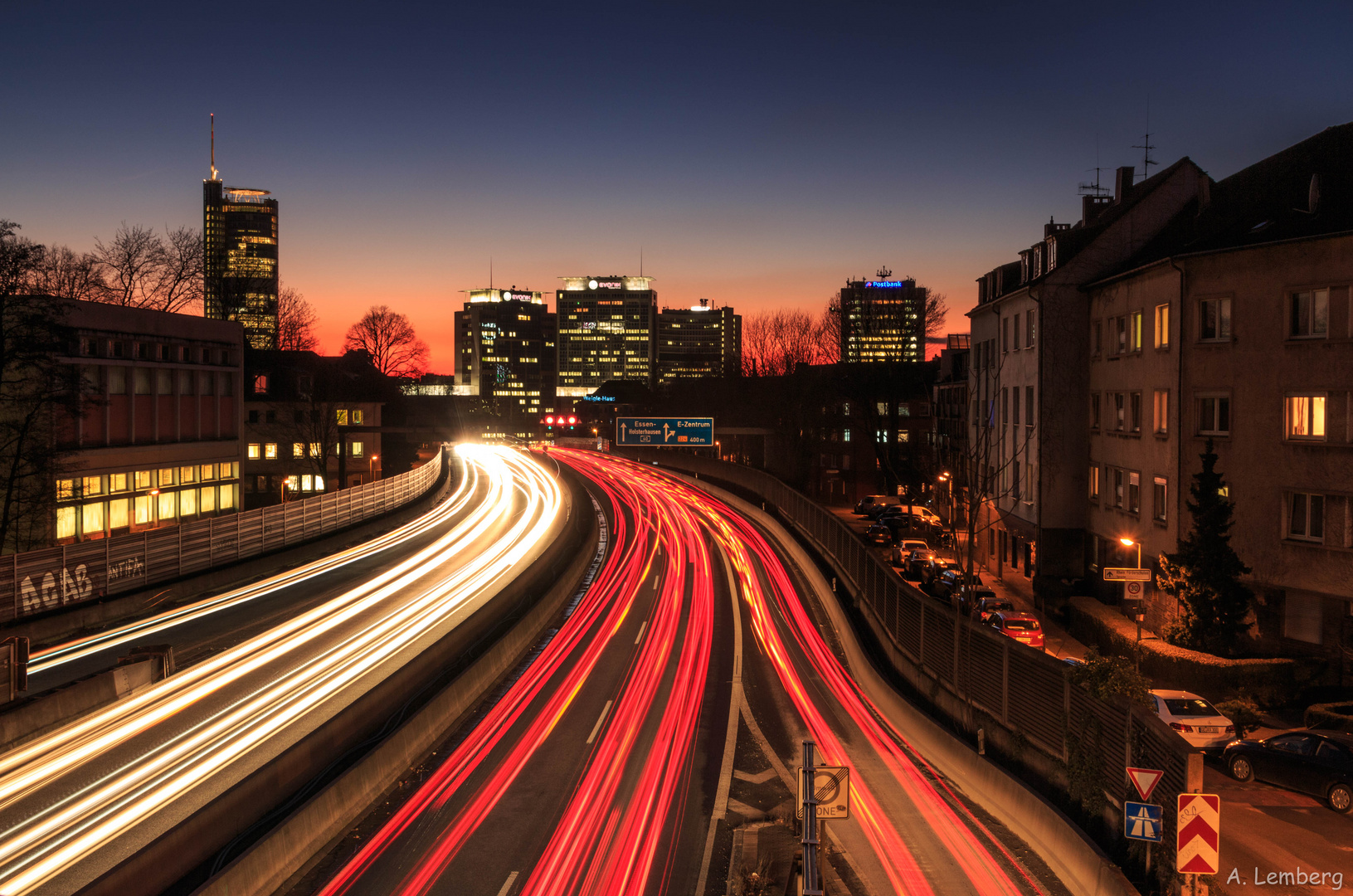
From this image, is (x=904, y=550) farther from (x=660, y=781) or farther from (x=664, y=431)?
(x=660, y=781)

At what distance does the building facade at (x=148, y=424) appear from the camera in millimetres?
36375

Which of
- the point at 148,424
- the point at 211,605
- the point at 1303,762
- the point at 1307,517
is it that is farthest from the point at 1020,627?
the point at 148,424

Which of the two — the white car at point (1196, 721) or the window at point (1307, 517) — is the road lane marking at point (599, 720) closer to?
the white car at point (1196, 721)

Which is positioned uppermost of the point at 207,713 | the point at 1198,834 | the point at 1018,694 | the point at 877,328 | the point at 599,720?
the point at 877,328

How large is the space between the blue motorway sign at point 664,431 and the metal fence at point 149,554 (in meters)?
21.0

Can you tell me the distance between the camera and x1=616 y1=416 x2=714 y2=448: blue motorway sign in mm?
59344

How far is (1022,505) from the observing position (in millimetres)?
40188

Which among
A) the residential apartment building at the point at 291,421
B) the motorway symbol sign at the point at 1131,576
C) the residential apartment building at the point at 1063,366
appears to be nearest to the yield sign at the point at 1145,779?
the motorway symbol sign at the point at 1131,576

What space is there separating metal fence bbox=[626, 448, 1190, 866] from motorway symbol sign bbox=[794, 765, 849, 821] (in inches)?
169

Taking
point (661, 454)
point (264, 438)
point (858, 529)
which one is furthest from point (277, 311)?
point (858, 529)

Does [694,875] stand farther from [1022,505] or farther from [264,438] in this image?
[264,438]

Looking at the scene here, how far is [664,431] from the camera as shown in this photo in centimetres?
5953

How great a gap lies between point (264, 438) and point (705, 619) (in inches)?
2191

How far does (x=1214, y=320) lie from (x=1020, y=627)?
1152cm
